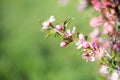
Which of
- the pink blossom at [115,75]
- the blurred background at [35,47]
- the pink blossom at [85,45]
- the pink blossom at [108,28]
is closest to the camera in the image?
the pink blossom at [85,45]

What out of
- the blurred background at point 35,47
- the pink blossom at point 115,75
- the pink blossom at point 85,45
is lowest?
the pink blossom at point 85,45

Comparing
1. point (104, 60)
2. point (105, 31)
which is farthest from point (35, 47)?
point (104, 60)

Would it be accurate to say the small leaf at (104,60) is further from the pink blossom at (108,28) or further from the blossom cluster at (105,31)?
the pink blossom at (108,28)

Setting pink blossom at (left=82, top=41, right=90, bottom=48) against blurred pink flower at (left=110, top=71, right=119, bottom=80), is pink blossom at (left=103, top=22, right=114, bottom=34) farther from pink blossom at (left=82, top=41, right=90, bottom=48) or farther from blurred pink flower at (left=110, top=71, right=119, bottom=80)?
pink blossom at (left=82, top=41, right=90, bottom=48)

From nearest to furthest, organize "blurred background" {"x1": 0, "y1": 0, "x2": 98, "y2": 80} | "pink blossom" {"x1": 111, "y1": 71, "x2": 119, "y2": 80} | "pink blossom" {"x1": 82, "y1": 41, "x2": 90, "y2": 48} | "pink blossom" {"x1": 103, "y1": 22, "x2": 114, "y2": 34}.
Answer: "pink blossom" {"x1": 82, "y1": 41, "x2": 90, "y2": 48}, "pink blossom" {"x1": 111, "y1": 71, "x2": 119, "y2": 80}, "pink blossom" {"x1": 103, "y1": 22, "x2": 114, "y2": 34}, "blurred background" {"x1": 0, "y1": 0, "x2": 98, "y2": 80}


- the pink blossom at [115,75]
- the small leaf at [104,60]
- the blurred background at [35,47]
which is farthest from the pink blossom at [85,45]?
the blurred background at [35,47]

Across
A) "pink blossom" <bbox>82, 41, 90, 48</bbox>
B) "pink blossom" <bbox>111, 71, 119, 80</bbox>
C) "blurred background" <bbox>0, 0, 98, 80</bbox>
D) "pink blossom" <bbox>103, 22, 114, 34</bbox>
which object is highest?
"blurred background" <bbox>0, 0, 98, 80</bbox>

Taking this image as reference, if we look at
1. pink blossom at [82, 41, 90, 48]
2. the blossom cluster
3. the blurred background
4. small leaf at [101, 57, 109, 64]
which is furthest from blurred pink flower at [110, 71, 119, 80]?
the blurred background

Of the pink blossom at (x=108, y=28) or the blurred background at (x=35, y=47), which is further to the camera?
the blurred background at (x=35, y=47)
